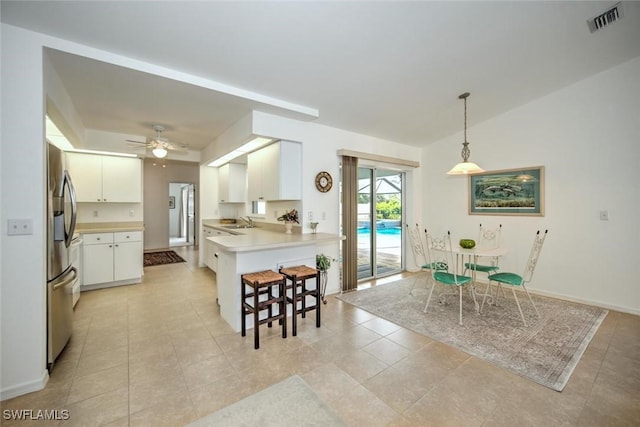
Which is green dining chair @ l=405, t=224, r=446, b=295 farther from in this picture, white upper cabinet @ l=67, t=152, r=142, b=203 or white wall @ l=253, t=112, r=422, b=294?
white upper cabinet @ l=67, t=152, r=142, b=203

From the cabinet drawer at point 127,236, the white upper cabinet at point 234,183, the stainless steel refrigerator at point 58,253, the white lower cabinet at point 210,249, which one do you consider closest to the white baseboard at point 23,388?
the stainless steel refrigerator at point 58,253

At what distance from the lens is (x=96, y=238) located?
4.11 m

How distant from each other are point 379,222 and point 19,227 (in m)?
4.55

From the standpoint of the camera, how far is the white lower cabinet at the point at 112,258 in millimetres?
4059

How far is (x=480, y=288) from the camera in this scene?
169 inches

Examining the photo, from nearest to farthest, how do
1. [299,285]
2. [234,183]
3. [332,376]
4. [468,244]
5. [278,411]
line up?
[278,411]
[332,376]
[299,285]
[468,244]
[234,183]

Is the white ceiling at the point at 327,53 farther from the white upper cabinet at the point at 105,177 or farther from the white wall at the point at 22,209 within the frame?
the white upper cabinet at the point at 105,177

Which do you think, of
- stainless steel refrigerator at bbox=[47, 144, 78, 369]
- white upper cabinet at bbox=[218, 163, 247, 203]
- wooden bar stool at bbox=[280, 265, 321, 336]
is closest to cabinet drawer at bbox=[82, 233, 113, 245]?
stainless steel refrigerator at bbox=[47, 144, 78, 369]

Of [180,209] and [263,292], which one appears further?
[180,209]

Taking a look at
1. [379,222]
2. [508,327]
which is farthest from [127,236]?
[508,327]

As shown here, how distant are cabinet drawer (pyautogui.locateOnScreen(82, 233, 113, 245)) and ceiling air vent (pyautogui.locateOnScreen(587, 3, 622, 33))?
655cm

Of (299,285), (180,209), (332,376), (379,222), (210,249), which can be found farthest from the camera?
(180,209)

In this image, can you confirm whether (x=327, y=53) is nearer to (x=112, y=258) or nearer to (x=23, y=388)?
A: (x=23, y=388)

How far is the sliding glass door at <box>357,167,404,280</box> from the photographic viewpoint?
484cm
